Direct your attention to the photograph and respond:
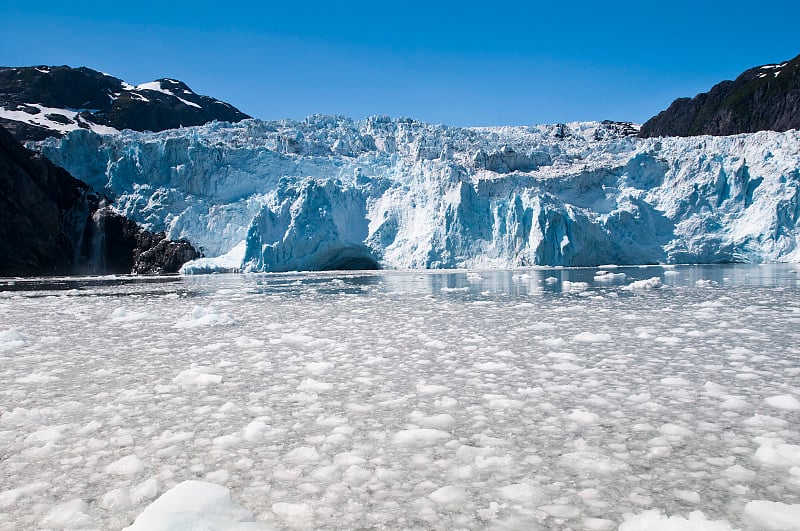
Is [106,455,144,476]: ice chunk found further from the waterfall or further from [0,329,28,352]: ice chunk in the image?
the waterfall

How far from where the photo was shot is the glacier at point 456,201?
25.8m

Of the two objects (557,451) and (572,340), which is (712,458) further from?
(572,340)

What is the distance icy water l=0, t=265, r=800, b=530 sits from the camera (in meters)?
1.81

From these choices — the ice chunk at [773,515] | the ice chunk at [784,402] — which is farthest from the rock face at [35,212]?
the ice chunk at [773,515]

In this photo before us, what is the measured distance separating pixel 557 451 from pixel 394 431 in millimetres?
823

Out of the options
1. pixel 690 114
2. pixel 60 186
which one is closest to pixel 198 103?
pixel 60 186

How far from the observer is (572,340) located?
5.20 m

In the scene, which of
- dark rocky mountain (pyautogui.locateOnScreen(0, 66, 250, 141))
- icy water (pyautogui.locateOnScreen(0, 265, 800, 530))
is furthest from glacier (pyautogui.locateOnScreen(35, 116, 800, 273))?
dark rocky mountain (pyautogui.locateOnScreen(0, 66, 250, 141))

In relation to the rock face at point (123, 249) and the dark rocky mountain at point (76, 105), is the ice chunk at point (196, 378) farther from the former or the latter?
the dark rocky mountain at point (76, 105)

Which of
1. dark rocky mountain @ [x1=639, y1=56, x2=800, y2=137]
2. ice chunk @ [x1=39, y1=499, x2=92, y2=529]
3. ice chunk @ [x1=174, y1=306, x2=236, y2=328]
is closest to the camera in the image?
ice chunk @ [x1=39, y1=499, x2=92, y2=529]

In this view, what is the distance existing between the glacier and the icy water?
66.8ft

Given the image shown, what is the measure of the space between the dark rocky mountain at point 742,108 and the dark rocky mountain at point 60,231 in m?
60.5

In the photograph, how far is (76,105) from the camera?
64125 mm

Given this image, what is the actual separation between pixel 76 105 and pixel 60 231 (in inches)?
1657
